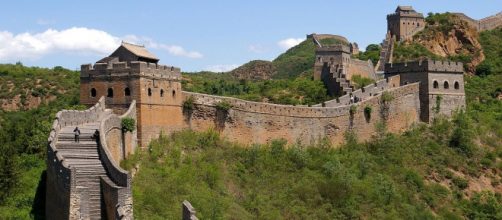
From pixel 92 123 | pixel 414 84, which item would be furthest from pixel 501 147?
pixel 92 123

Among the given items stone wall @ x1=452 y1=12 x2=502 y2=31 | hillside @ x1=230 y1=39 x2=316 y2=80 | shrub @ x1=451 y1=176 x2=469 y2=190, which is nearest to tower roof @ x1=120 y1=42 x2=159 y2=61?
shrub @ x1=451 y1=176 x2=469 y2=190

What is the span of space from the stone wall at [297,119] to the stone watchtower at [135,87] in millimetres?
1762

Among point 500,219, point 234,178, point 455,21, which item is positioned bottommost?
point 500,219

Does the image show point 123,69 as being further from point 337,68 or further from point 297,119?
point 337,68

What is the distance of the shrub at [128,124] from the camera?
27156 millimetres

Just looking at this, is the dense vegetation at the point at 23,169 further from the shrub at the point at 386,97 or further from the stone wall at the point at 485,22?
the stone wall at the point at 485,22

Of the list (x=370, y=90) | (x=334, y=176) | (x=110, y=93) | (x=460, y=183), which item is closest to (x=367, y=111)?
(x=370, y=90)

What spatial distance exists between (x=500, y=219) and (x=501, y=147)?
7.39 metres

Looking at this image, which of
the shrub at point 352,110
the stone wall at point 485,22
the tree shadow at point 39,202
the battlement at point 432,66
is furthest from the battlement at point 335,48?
the tree shadow at point 39,202

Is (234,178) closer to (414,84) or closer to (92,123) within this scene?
(92,123)

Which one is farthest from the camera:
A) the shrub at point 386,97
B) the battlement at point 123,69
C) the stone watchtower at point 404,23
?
the stone watchtower at point 404,23

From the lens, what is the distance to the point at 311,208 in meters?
31.8

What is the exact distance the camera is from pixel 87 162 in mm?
22297

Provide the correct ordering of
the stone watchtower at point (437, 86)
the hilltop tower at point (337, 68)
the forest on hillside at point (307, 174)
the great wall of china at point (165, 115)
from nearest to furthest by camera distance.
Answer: the great wall of china at point (165, 115), the forest on hillside at point (307, 174), the stone watchtower at point (437, 86), the hilltop tower at point (337, 68)
